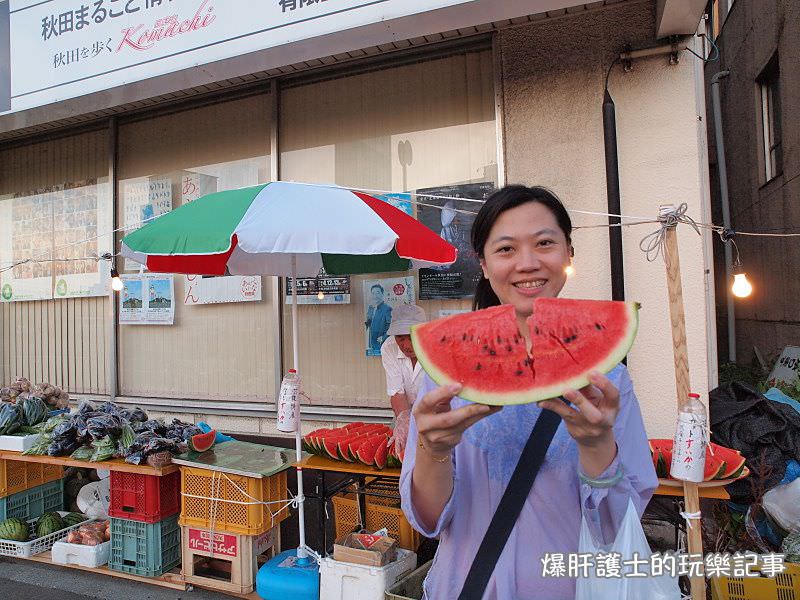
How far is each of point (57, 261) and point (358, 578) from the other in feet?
20.9

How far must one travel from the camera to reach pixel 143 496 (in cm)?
457

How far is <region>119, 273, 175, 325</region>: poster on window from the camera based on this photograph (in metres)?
6.86

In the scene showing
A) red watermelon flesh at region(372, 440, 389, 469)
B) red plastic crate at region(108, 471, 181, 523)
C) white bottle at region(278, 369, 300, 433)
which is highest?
white bottle at region(278, 369, 300, 433)

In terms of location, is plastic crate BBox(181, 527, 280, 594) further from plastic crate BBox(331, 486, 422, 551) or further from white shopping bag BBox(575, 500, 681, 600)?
white shopping bag BBox(575, 500, 681, 600)

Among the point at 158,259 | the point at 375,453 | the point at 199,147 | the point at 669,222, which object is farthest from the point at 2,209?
the point at 669,222

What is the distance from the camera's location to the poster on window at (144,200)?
6969 mm

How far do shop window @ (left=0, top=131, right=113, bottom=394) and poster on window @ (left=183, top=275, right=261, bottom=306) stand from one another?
1.37 metres

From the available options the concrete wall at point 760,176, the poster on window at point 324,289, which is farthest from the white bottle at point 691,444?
the concrete wall at point 760,176

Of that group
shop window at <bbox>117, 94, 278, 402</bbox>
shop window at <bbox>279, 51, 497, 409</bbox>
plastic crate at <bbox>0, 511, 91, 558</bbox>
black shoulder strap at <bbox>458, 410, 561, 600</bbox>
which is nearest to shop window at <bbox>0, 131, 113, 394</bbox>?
shop window at <bbox>117, 94, 278, 402</bbox>

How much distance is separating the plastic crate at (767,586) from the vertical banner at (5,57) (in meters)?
8.17

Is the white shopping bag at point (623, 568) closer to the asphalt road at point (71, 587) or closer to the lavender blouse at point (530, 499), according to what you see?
the lavender blouse at point (530, 499)

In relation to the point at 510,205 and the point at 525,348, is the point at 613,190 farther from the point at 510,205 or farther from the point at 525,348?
the point at 525,348

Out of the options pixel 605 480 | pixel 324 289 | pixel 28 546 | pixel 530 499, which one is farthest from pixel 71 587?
pixel 605 480

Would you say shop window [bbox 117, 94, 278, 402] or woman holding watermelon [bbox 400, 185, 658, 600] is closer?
woman holding watermelon [bbox 400, 185, 658, 600]
